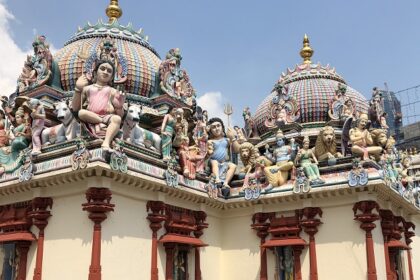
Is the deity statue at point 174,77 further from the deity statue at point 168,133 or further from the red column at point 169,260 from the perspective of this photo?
the red column at point 169,260

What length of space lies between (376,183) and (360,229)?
66.9 inches

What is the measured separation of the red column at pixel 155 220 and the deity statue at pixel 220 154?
361 cm

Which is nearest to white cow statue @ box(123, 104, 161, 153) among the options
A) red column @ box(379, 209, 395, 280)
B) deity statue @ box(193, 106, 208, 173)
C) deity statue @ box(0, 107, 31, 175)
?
deity statue @ box(193, 106, 208, 173)

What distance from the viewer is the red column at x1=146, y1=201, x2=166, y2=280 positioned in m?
15.5

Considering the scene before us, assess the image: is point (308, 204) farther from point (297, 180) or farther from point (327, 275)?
point (327, 275)

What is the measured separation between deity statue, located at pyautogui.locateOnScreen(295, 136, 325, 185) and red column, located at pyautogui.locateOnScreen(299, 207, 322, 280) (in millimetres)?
1026

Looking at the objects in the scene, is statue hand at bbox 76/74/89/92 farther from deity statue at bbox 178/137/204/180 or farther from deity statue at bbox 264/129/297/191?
deity statue at bbox 264/129/297/191

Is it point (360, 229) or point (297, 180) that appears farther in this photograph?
point (297, 180)

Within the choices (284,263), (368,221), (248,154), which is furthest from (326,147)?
(284,263)

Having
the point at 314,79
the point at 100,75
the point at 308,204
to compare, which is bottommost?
the point at 308,204

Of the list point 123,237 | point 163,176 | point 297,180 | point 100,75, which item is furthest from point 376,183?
point 100,75

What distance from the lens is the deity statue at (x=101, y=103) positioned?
14945 millimetres

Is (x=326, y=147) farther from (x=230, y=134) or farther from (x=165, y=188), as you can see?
(x=165, y=188)

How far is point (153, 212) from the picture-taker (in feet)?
52.3
